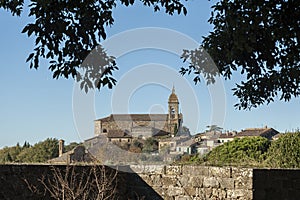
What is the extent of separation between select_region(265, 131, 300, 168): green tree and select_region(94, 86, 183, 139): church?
1.71 meters

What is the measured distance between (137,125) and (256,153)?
2453 mm

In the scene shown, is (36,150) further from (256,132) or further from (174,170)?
(256,132)

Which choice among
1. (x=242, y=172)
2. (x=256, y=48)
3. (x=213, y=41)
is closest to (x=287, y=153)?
(x=242, y=172)

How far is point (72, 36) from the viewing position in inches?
116

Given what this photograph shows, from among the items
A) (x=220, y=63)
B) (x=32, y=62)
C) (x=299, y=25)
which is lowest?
(x=32, y=62)

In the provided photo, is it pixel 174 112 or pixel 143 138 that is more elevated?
pixel 174 112

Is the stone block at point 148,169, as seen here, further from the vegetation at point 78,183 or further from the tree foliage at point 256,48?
the tree foliage at point 256,48

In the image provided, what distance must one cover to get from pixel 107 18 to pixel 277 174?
10.2 ft

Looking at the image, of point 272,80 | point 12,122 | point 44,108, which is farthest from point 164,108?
point 272,80

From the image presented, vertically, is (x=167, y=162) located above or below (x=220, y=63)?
below

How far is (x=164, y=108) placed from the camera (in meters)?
7.98

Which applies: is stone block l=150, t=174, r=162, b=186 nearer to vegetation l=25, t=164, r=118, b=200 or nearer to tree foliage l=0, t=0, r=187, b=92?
vegetation l=25, t=164, r=118, b=200

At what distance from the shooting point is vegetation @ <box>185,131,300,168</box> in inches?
266

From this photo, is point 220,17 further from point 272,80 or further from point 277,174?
point 277,174
